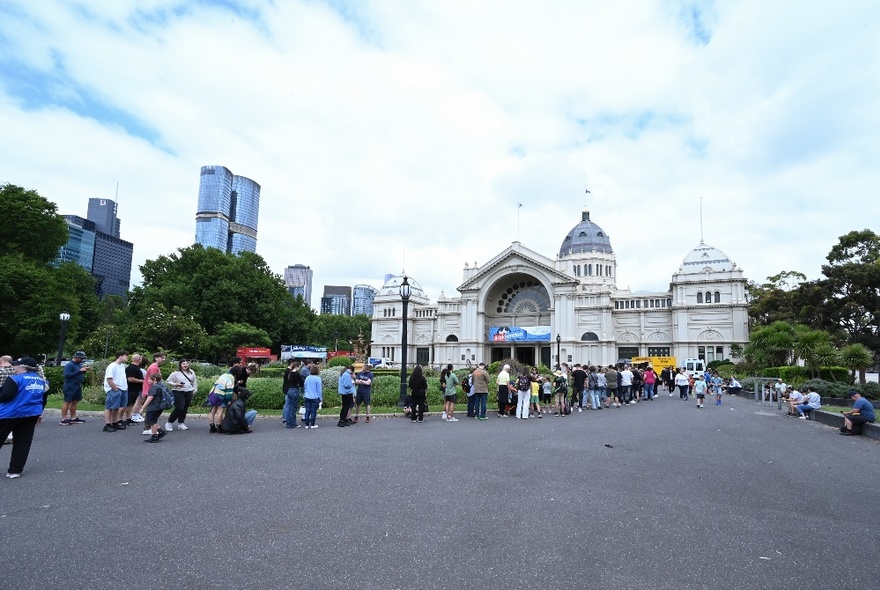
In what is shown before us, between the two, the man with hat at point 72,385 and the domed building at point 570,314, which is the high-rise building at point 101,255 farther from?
the man with hat at point 72,385

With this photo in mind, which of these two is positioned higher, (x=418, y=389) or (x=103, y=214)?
(x=103, y=214)

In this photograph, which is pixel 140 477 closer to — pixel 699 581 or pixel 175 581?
pixel 175 581

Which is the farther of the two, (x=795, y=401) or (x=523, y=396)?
(x=795, y=401)

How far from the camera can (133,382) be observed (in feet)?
41.9

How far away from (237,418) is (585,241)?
6996cm

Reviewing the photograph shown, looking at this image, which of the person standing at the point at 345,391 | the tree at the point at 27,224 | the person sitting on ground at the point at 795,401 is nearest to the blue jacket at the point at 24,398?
the person standing at the point at 345,391

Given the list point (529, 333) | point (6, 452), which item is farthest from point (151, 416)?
point (529, 333)

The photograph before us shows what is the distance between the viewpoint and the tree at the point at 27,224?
33.7 meters

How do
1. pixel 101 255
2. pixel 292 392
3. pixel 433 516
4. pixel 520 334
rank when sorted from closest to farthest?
pixel 433 516, pixel 292 392, pixel 520 334, pixel 101 255

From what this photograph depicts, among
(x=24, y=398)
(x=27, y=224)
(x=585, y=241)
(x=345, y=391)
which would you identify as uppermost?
(x=585, y=241)

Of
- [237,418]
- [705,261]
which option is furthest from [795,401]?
[705,261]

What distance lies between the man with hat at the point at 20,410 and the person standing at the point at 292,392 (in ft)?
19.9

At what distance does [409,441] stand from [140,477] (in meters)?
5.21

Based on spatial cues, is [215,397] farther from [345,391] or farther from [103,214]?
[103,214]
